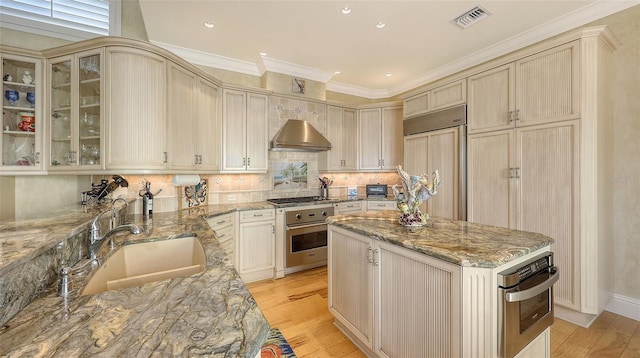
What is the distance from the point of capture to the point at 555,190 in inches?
92.0

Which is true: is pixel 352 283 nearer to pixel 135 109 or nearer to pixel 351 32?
pixel 135 109

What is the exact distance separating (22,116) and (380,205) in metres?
4.30

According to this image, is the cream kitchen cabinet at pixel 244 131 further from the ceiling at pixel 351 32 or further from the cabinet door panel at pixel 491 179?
the cabinet door panel at pixel 491 179

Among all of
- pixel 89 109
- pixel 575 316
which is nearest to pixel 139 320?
pixel 89 109

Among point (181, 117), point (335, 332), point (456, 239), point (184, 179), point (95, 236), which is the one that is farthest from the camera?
point (184, 179)

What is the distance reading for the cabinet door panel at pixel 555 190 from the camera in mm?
2232

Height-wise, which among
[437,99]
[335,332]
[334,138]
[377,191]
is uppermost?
[437,99]

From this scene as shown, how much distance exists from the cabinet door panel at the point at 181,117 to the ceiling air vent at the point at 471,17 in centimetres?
300

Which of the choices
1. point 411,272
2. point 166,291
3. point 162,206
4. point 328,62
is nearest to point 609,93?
point 411,272

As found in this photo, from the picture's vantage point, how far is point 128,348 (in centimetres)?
60

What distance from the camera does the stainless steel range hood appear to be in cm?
355

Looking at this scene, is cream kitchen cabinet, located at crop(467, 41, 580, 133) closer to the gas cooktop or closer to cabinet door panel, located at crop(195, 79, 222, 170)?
the gas cooktop

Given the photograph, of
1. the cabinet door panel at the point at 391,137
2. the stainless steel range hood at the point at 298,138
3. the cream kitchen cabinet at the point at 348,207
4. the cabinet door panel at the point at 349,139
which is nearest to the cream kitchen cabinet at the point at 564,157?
the cabinet door panel at the point at 391,137

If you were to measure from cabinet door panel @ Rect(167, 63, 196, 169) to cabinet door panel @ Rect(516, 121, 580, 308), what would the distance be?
3536 millimetres
